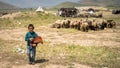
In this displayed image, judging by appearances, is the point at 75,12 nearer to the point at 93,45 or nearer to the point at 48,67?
the point at 93,45

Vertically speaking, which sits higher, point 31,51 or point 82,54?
point 31,51

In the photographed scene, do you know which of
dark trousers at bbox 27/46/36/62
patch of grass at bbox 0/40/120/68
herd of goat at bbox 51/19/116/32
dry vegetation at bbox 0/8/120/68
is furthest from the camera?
herd of goat at bbox 51/19/116/32

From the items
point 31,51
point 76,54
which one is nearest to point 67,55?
point 76,54

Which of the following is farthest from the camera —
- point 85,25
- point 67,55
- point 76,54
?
point 85,25

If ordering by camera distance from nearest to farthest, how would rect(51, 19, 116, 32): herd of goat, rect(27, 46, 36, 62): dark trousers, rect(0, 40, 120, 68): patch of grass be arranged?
rect(27, 46, 36, 62): dark trousers
rect(0, 40, 120, 68): patch of grass
rect(51, 19, 116, 32): herd of goat

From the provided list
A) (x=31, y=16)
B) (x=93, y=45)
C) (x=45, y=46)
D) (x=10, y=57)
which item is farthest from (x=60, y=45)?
(x=31, y=16)

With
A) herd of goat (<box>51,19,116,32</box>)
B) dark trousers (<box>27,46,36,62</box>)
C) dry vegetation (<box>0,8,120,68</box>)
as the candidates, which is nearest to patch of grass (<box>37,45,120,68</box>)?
dry vegetation (<box>0,8,120,68</box>)

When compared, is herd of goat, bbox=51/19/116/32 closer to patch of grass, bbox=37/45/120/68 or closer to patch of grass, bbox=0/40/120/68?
patch of grass, bbox=0/40/120/68

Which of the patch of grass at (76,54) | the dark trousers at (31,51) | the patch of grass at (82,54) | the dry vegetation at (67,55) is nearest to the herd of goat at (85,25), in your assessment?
the dry vegetation at (67,55)

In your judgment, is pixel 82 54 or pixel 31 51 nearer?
pixel 31 51

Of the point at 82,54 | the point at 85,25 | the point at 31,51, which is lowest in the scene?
the point at 82,54

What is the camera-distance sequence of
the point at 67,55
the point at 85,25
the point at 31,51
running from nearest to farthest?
the point at 31,51, the point at 67,55, the point at 85,25

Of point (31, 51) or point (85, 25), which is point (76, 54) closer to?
point (31, 51)

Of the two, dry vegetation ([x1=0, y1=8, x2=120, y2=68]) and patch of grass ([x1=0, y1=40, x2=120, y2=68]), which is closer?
dry vegetation ([x1=0, y1=8, x2=120, y2=68])
